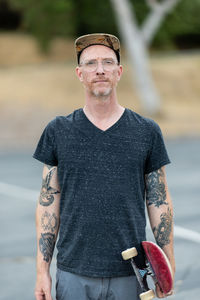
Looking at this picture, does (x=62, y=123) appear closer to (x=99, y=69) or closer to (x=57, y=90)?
(x=99, y=69)

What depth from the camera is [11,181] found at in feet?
46.3

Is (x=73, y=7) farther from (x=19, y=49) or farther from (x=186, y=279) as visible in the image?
(x=186, y=279)

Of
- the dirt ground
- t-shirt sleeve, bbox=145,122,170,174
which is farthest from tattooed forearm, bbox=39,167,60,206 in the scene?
the dirt ground

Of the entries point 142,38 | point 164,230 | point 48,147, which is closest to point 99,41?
point 48,147

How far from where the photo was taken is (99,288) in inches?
130

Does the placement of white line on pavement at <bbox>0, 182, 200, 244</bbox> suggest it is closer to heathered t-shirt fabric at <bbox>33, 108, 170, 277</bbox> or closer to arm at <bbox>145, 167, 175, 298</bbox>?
arm at <bbox>145, 167, 175, 298</bbox>

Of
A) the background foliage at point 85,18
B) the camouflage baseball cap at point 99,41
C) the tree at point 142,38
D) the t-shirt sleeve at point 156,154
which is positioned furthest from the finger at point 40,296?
the background foliage at point 85,18

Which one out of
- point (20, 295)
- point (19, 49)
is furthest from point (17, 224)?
point (19, 49)

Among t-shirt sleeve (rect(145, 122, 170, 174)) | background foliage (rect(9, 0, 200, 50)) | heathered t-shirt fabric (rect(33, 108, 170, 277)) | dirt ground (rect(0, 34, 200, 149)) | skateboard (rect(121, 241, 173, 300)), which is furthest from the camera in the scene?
background foliage (rect(9, 0, 200, 50))

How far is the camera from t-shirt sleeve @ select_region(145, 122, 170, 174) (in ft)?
11.1

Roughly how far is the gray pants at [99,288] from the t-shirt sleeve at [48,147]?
605 millimetres

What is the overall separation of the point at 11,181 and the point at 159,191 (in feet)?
35.6

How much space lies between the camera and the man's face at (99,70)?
3.38 m

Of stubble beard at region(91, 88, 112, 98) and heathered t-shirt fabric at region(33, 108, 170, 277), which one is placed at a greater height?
stubble beard at region(91, 88, 112, 98)
